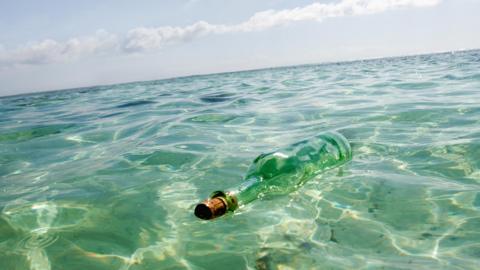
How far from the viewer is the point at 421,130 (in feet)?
14.0

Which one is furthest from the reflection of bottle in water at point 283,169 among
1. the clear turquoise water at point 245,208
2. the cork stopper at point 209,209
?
the clear turquoise water at point 245,208

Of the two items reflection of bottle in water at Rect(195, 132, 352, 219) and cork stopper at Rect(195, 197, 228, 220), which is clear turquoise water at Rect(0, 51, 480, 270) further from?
cork stopper at Rect(195, 197, 228, 220)

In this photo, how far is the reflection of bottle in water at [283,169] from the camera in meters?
1.76

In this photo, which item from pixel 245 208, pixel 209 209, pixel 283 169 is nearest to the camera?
pixel 209 209

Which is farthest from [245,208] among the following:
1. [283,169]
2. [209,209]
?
[209,209]

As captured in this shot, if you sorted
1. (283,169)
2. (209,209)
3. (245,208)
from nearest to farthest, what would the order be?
(209,209) < (245,208) < (283,169)

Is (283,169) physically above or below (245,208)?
above

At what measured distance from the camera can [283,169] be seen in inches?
110

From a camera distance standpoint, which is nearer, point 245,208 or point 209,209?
point 209,209

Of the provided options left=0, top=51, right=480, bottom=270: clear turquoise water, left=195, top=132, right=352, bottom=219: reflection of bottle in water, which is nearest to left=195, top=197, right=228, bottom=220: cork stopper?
left=195, top=132, right=352, bottom=219: reflection of bottle in water

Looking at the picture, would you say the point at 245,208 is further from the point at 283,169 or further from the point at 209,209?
the point at 209,209

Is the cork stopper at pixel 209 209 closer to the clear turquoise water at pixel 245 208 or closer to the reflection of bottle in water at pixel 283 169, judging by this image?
the reflection of bottle in water at pixel 283 169

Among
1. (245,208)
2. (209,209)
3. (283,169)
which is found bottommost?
(245,208)

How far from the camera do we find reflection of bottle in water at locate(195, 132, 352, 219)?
5.77ft
